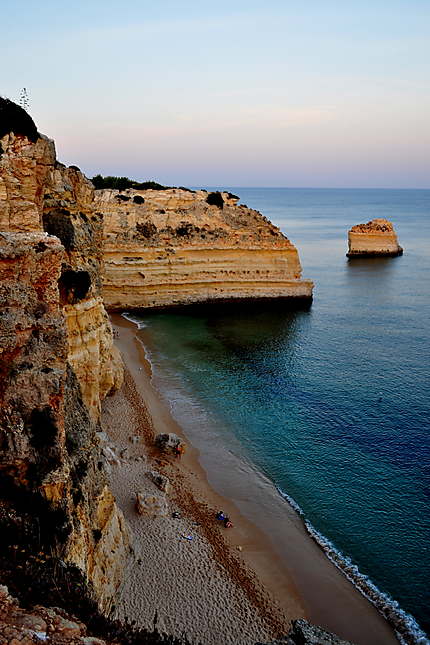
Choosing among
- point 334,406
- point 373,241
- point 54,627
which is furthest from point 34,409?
point 373,241

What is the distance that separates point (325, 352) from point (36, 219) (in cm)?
2599

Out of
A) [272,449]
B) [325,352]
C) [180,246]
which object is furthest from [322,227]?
[272,449]

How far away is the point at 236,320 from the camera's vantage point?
41.7 meters

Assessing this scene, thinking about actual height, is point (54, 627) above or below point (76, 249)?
below

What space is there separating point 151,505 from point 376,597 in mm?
6835

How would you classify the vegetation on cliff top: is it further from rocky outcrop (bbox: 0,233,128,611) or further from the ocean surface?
the ocean surface

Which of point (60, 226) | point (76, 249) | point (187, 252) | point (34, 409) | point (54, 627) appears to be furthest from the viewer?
point (187, 252)

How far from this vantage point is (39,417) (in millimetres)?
8938

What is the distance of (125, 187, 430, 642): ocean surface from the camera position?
15891 mm

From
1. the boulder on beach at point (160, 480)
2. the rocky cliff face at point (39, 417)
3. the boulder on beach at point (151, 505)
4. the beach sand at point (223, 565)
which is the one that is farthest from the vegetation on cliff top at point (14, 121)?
the boulder on beach at point (160, 480)

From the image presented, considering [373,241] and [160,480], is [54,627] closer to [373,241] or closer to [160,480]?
[160,480]

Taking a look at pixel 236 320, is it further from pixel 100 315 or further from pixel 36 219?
pixel 36 219

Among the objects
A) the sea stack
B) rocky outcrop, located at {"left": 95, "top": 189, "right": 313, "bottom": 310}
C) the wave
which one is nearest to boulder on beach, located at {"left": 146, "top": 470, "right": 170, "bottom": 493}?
the wave

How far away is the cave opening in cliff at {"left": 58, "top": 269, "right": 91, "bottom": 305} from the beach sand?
6128 millimetres
